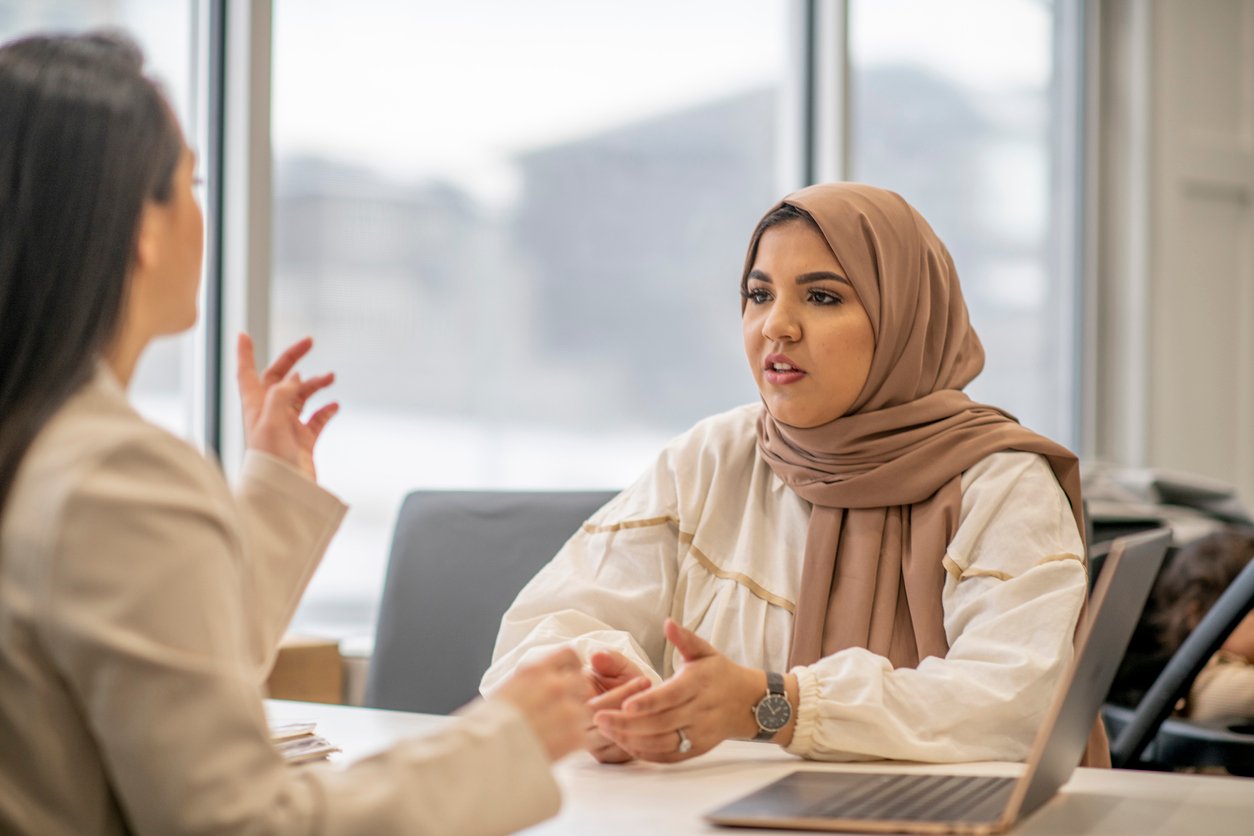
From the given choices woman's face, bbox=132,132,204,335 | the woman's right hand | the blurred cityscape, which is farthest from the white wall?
woman's face, bbox=132,132,204,335

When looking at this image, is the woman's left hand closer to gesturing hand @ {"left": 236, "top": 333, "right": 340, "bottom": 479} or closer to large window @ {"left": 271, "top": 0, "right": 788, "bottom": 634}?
gesturing hand @ {"left": 236, "top": 333, "right": 340, "bottom": 479}

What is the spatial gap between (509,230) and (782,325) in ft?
5.70

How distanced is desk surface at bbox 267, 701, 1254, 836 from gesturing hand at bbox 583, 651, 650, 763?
17 millimetres

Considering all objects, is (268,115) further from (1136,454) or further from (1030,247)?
(1136,454)

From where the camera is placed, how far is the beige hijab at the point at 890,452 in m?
1.66

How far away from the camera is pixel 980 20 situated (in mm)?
4418

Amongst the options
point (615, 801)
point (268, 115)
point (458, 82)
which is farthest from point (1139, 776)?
point (458, 82)

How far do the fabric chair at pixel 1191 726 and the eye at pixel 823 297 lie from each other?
2.45ft

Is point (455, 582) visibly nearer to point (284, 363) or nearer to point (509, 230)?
point (284, 363)

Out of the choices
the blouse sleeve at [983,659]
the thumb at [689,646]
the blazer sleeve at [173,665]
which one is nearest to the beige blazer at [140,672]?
the blazer sleeve at [173,665]

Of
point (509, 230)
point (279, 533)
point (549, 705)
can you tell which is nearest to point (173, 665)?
point (549, 705)

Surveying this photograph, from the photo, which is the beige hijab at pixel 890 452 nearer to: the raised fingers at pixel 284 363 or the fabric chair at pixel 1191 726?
the fabric chair at pixel 1191 726

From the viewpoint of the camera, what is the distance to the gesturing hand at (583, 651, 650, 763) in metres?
1.33

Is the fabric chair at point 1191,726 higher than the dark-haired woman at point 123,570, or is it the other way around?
the dark-haired woman at point 123,570
